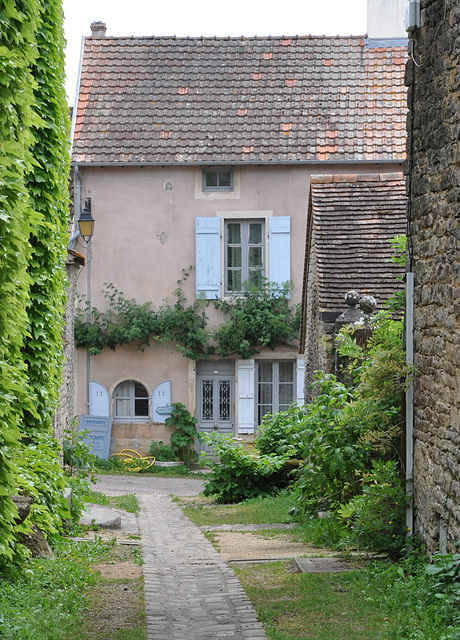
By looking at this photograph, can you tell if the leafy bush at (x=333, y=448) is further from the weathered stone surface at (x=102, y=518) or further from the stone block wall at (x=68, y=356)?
the stone block wall at (x=68, y=356)

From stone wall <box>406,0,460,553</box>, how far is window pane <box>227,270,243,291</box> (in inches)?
459

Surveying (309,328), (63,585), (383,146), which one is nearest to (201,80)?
(383,146)

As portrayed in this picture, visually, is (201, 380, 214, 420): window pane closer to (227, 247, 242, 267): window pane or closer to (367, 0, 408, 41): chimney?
(227, 247, 242, 267): window pane

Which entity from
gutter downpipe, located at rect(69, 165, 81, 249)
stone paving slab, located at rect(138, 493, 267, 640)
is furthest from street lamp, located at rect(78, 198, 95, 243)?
stone paving slab, located at rect(138, 493, 267, 640)

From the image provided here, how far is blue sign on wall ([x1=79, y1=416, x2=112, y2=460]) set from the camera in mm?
18031

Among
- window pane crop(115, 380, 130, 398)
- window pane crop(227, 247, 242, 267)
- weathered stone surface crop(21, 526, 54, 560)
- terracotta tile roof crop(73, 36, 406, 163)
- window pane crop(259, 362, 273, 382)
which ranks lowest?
weathered stone surface crop(21, 526, 54, 560)

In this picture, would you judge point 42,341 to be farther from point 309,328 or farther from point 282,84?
point 282,84

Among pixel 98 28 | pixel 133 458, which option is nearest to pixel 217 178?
pixel 98 28

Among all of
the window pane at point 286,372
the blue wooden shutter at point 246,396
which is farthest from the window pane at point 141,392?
the window pane at point 286,372

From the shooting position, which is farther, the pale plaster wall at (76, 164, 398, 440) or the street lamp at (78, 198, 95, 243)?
the pale plaster wall at (76, 164, 398, 440)

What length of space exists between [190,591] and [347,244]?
6.76 meters

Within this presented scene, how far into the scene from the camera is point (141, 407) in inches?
731

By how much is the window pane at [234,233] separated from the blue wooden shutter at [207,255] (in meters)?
0.45

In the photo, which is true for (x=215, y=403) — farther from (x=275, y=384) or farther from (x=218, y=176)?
(x=218, y=176)
